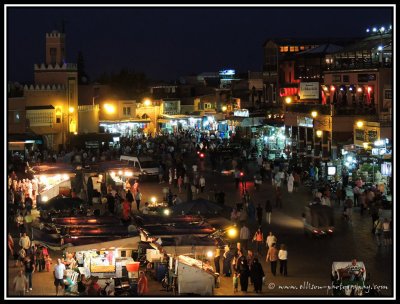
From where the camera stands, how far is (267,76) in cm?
6981

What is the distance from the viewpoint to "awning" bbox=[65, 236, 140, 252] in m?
19.0

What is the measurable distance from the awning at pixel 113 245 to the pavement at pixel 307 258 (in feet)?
3.21

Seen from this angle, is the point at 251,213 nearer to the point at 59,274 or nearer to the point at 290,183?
the point at 290,183

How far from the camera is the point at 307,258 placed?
21469 mm

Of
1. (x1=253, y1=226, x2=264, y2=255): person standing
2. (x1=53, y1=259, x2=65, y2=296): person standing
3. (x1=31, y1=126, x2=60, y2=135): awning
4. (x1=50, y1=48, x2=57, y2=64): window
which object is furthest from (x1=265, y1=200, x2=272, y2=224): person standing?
(x1=50, y1=48, x2=57, y2=64): window

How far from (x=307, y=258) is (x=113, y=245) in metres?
5.40

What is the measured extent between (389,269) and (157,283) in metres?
5.80

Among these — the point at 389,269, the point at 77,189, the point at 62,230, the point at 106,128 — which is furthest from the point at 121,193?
the point at 106,128

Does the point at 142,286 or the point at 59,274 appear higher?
the point at 59,274

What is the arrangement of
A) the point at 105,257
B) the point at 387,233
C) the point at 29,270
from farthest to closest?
the point at 387,233
the point at 105,257
the point at 29,270

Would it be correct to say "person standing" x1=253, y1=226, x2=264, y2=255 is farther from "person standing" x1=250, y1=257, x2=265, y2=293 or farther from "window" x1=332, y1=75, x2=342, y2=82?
"window" x1=332, y1=75, x2=342, y2=82

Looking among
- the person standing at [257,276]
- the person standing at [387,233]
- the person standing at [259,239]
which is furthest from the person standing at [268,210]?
the person standing at [257,276]

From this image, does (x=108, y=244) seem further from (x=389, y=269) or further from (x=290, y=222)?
(x=290, y=222)

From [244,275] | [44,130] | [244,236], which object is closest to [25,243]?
[244,236]
